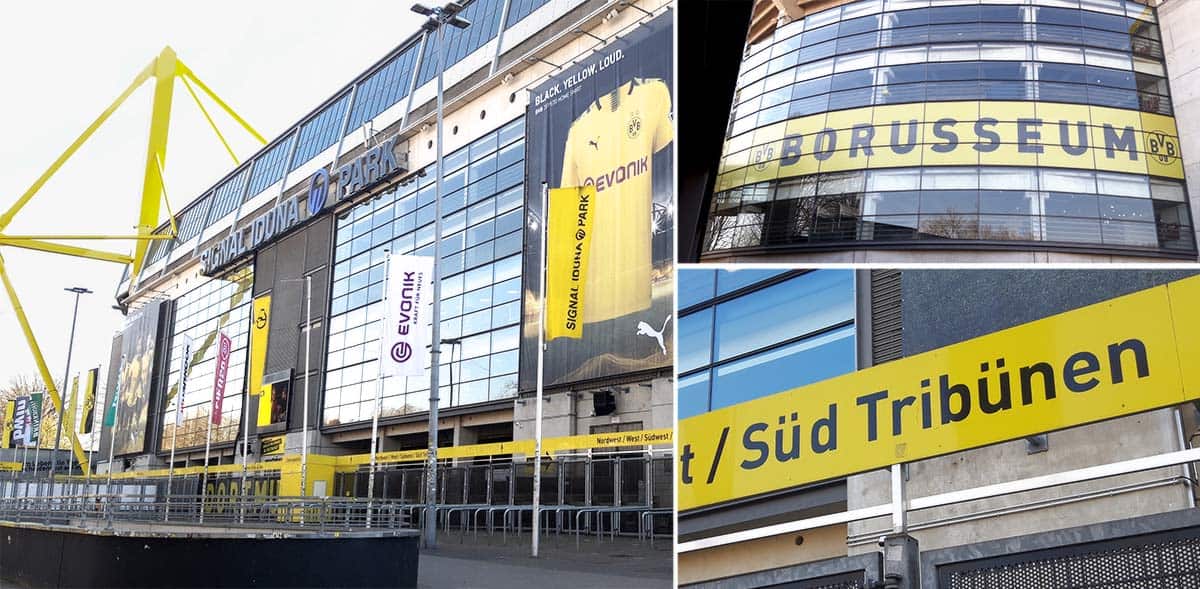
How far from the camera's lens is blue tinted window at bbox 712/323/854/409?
466 centimetres

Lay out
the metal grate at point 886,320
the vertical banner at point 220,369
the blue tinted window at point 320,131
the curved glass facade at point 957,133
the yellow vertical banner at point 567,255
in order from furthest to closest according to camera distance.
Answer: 1. the blue tinted window at point 320,131
2. the vertical banner at point 220,369
3. the yellow vertical banner at point 567,255
4. the curved glass facade at point 957,133
5. the metal grate at point 886,320

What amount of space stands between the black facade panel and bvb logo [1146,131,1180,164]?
25.2 ft

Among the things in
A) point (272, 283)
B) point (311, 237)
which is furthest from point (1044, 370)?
point (272, 283)

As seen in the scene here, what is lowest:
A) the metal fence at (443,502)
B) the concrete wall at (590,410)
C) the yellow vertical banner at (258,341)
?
the metal fence at (443,502)

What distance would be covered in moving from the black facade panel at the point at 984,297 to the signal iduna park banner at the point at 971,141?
4627mm

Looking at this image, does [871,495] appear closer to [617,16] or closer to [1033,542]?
[1033,542]

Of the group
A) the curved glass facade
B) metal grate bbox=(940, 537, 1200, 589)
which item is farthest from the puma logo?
metal grate bbox=(940, 537, 1200, 589)

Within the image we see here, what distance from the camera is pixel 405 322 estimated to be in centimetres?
2192

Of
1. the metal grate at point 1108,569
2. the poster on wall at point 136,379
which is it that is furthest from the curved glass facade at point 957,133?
the poster on wall at point 136,379

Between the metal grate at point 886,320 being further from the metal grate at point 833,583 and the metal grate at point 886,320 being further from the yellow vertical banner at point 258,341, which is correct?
the yellow vertical banner at point 258,341

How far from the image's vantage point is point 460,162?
36875 mm

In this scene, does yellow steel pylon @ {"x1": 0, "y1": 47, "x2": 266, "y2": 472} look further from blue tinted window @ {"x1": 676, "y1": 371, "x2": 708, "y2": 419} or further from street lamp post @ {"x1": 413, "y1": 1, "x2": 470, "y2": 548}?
blue tinted window @ {"x1": 676, "y1": 371, "x2": 708, "y2": 419}

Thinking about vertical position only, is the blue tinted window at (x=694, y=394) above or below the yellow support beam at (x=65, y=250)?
below

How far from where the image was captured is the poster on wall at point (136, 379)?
65938 millimetres
